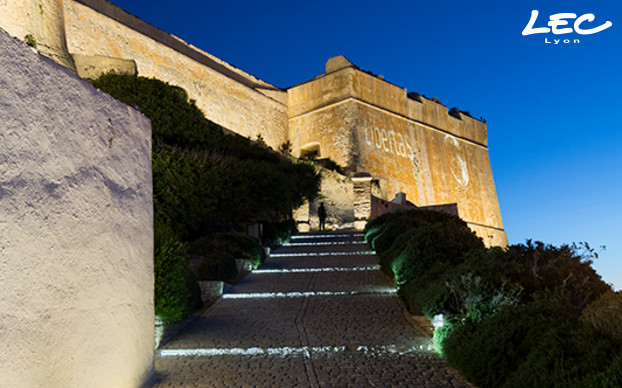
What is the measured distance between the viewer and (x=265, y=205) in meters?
15.8

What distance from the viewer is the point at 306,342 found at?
5.88 metres

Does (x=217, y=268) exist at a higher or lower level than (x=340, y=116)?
lower

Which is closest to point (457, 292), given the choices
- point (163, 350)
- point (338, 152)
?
point (163, 350)

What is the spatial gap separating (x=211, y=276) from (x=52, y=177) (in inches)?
246

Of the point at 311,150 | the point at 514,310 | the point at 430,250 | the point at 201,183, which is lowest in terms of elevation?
the point at 514,310

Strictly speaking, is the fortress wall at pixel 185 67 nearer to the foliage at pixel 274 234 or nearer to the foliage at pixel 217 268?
the foliage at pixel 274 234

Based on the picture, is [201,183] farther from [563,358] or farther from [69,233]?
[563,358]

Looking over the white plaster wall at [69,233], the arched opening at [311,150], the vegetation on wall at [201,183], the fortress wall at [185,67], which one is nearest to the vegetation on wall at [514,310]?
the white plaster wall at [69,233]

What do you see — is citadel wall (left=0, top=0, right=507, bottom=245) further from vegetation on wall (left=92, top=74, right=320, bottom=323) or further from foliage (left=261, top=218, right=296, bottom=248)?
foliage (left=261, top=218, right=296, bottom=248)

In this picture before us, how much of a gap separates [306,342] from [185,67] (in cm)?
2559

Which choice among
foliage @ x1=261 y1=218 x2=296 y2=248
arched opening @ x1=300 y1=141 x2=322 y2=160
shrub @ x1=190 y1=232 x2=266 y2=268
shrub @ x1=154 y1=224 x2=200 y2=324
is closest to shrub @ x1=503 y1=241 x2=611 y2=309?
shrub @ x1=154 y1=224 x2=200 y2=324

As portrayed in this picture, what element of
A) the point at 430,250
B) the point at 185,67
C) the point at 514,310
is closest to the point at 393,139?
the point at 185,67

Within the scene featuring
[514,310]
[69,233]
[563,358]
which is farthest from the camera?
[514,310]

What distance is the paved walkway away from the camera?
4.77 metres
